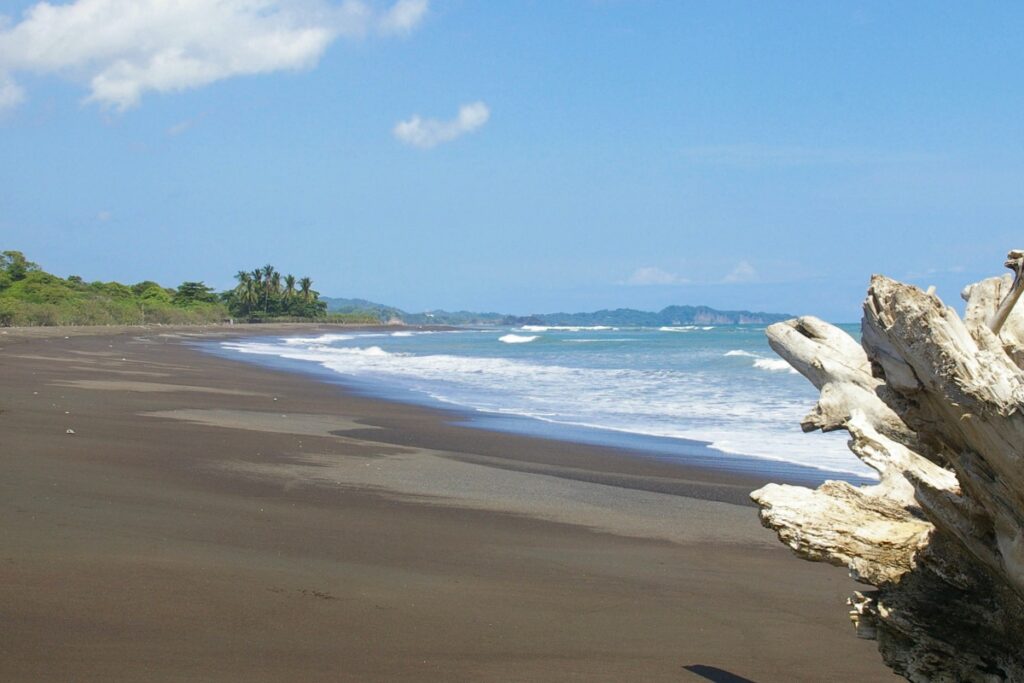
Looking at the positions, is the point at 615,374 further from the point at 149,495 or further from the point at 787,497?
the point at 787,497

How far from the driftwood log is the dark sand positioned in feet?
2.66

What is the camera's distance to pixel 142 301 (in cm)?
9912

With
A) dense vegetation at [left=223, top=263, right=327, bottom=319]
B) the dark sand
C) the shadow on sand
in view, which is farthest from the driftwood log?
dense vegetation at [left=223, top=263, right=327, bottom=319]

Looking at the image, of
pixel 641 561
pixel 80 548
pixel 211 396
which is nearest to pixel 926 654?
pixel 641 561

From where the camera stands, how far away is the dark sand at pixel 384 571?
4.39m

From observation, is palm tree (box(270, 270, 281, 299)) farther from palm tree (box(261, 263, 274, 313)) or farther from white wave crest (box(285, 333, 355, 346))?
white wave crest (box(285, 333, 355, 346))

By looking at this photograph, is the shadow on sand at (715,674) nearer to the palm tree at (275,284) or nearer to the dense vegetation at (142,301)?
the dense vegetation at (142,301)

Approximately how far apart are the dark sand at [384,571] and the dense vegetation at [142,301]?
174 feet

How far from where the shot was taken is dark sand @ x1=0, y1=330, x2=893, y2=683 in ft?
14.4

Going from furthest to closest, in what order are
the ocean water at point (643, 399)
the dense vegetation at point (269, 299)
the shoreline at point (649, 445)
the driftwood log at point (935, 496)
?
the dense vegetation at point (269, 299) < the ocean water at point (643, 399) < the shoreline at point (649, 445) < the driftwood log at point (935, 496)

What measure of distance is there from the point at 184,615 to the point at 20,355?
83.3 feet

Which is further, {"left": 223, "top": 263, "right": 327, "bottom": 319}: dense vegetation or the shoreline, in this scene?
{"left": 223, "top": 263, "right": 327, "bottom": 319}: dense vegetation

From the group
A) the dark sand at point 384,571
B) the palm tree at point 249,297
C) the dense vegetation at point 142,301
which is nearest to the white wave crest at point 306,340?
the dense vegetation at point 142,301

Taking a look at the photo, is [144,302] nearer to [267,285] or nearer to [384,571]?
[267,285]
